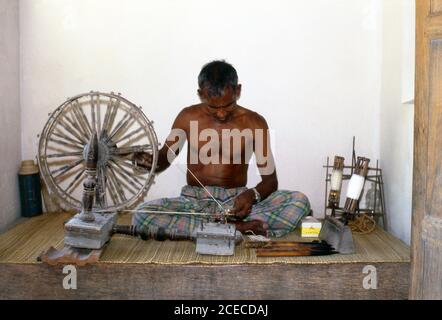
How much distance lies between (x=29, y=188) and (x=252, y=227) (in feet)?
5.91

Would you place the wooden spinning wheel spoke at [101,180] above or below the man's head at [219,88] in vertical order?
below

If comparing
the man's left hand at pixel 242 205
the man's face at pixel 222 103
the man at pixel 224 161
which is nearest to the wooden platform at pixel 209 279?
the man's left hand at pixel 242 205

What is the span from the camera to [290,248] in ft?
9.66

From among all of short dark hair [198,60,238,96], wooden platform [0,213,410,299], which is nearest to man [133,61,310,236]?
short dark hair [198,60,238,96]

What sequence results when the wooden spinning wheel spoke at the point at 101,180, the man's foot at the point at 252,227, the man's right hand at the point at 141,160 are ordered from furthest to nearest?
the man's foot at the point at 252,227 → the man's right hand at the point at 141,160 → the wooden spinning wheel spoke at the point at 101,180

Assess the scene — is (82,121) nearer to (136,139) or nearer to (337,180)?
(136,139)

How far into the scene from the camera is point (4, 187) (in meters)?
3.65

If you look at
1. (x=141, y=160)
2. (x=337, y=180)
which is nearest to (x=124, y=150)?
(x=141, y=160)

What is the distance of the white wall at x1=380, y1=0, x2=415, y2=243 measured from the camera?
3.36 m

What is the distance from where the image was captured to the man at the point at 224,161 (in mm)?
3383

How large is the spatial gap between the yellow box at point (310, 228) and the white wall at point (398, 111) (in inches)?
24.1

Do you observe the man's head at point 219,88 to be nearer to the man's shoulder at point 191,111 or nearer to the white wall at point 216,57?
the man's shoulder at point 191,111

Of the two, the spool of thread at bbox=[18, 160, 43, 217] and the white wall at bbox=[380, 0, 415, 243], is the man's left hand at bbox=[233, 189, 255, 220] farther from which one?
the spool of thread at bbox=[18, 160, 43, 217]
